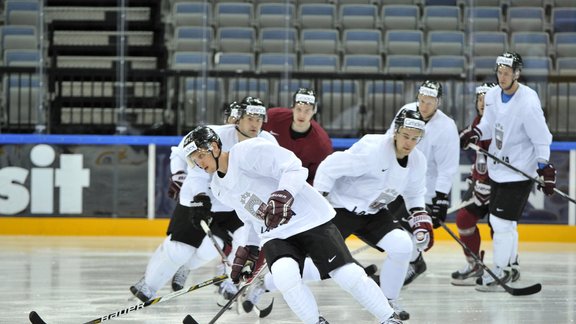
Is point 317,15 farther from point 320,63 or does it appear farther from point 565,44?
point 565,44

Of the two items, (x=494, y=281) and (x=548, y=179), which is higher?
(x=548, y=179)

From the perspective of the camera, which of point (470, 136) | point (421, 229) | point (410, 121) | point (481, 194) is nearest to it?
point (410, 121)

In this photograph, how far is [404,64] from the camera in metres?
10.6

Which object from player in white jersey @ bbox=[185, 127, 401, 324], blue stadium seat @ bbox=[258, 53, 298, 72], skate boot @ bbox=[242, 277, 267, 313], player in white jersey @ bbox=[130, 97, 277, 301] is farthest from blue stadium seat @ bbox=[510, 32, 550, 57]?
player in white jersey @ bbox=[185, 127, 401, 324]

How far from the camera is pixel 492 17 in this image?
10.3 meters

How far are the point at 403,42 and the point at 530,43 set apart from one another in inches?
45.0

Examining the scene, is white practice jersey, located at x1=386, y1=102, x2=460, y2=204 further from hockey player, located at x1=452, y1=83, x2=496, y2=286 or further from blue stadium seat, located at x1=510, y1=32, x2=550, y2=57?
blue stadium seat, located at x1=510, y1=32, x2=550, y2=57

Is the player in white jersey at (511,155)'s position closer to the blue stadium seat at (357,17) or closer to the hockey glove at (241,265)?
the hockey glove at (241,265)

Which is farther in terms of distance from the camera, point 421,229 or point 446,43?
point 446,43

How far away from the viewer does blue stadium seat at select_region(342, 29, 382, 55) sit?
10766mm

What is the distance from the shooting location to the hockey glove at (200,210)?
612 cm

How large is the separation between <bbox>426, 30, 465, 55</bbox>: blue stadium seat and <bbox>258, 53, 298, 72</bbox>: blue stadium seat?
3.98 ft

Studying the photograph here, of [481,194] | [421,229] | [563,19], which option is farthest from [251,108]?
[563,19]

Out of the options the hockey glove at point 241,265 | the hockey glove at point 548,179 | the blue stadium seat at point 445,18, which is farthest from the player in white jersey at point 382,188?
the blue stadium seat at point 445,18
